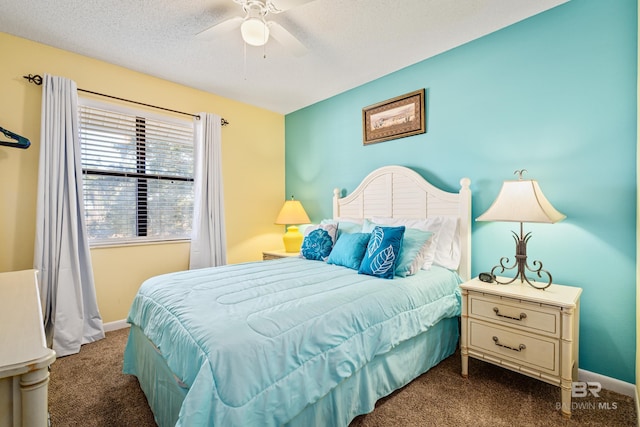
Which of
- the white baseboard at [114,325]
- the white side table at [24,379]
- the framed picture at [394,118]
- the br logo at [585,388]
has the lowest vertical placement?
the white baseboard at [114,325]

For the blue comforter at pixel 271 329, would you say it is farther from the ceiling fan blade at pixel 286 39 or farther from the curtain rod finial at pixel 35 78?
the curtain rod finial at pixel 35 78

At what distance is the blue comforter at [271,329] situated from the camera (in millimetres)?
1128

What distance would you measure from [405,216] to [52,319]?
321 cm

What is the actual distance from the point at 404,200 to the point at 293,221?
1.46 m

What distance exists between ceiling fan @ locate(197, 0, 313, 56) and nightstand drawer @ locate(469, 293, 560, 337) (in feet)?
6.88

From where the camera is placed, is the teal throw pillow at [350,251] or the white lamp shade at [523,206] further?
the teal throw pillow at [350,251]

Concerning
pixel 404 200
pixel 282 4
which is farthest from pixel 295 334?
pixel 404 200

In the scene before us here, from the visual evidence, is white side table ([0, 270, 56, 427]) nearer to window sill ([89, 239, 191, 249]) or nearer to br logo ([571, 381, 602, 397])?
window sill ([89, 239, 191, 249])

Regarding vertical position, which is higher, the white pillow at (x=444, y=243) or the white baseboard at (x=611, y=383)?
the white pillow at (x=444, y=243)

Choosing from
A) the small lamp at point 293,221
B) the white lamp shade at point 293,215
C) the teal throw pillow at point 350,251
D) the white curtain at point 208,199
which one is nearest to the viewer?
the teal throw pillow at point 350,251

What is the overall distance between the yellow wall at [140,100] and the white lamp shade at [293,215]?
18.0 inches

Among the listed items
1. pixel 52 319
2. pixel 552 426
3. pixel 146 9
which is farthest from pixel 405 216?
pixel 52 319

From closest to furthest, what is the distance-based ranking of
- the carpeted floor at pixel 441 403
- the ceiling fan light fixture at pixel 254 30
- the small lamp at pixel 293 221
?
the carpeted floor at pixel 441 403
the ceiling fan light fixture at pixel 254 30
the small lamp at pixel 293 221

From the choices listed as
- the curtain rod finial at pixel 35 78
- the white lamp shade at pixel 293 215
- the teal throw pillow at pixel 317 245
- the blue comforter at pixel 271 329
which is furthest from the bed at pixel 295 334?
the curtain rod finial at pixel 35 78
